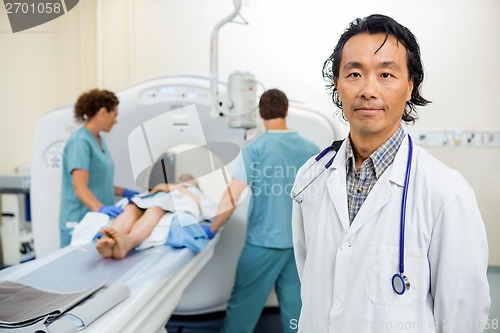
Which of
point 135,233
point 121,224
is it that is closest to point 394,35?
point 135,233

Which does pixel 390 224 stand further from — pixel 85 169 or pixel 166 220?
pixel 85 169

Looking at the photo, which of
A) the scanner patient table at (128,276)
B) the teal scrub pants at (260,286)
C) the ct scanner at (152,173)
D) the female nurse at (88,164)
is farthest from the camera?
the female nurse at (88,164)

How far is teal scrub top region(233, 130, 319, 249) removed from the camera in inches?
60.8

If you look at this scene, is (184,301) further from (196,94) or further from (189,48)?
(189,48)

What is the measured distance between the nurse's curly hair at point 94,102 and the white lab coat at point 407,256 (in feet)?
4.29

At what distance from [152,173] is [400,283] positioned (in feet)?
5.10

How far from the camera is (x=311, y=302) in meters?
0.90

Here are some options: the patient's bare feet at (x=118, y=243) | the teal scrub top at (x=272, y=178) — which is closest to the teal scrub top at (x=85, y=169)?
the patient's bare feet at (x=118, y=243)

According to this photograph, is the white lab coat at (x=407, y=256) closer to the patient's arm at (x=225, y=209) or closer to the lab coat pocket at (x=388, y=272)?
the lab coat pocket at (x=388, y=272)

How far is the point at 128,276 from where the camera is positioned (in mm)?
1345

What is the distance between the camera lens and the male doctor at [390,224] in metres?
0.76

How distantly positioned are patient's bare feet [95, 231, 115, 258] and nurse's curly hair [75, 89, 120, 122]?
665mm

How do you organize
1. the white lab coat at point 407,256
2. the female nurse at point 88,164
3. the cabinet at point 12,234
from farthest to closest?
1. the cabinet at point 12,234
2. the female nurse at point 88,164
3. the white lab coat at point 407,256

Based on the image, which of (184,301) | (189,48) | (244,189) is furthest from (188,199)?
(189,48)
